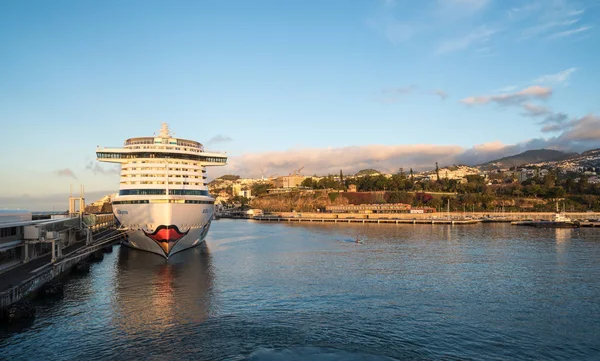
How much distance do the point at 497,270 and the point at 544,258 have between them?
12.2 meters

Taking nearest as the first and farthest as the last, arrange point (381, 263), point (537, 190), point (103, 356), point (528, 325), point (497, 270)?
point (103, 356), point (528, 325), point (497, 270), point (381, 263), point (537, 190)

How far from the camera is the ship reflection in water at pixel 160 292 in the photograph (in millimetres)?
24625

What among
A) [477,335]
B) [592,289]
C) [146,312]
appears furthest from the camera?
[592,289]

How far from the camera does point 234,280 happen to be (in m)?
36.2

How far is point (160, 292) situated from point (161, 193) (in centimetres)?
1541

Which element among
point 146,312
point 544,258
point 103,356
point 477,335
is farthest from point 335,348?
point 544,258

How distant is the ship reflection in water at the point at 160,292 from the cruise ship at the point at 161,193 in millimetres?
2363

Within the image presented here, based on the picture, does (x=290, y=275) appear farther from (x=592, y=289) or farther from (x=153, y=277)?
(x=592, y=289)

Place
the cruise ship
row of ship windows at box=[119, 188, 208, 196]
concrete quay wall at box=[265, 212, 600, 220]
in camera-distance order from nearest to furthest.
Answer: the cruise ship < row of ship windows at box=[119, 188, 208, 196] < concrete quay wall at box=[265, 212, 600, 220]

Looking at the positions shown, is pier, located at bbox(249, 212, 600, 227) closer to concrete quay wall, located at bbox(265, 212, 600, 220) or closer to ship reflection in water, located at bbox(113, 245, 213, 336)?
concrete quay wall, located at bbox(265, 212, 600, 220)

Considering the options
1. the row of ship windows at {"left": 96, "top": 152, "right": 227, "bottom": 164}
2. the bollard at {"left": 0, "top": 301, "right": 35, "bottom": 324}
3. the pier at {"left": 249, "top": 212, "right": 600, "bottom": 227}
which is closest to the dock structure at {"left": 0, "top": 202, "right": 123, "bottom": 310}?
the bollard at {"left": 0, "top": 301, "right": 35, "bottom": 324}

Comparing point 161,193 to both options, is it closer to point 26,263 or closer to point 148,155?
point 148,155

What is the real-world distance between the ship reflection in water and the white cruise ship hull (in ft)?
6.20

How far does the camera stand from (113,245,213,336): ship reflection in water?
80.8 feet
